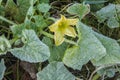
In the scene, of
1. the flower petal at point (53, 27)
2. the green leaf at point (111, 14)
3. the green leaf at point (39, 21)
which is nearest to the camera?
the flower petal at point (53, 27)

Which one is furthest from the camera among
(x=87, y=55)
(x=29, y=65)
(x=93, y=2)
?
(x=93, y=2)

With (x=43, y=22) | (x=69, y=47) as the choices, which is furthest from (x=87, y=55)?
(x=43, y=22)

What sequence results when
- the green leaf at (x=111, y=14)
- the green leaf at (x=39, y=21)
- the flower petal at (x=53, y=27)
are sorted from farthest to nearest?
the green leaf at (x=111, y=14)
the green leaf at (x=39, y=21)
the flower petal at (x=53, y=27)

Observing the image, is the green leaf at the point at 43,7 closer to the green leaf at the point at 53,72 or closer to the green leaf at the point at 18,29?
the green leaf at the point at 18,29

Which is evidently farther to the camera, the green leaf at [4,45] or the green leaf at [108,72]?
the green leaf at [108,72]

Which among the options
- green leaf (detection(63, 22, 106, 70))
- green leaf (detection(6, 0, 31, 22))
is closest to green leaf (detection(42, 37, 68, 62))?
green leaf (detection(63, 22, 106, 70))

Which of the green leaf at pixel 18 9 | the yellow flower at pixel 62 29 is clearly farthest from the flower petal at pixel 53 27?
the green leaf at pixel 18 9

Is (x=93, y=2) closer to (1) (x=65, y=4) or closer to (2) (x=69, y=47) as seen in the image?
(1) (x=65, y=4)

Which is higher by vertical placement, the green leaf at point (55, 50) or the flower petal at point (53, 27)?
the flower petal at point (53, 27)
